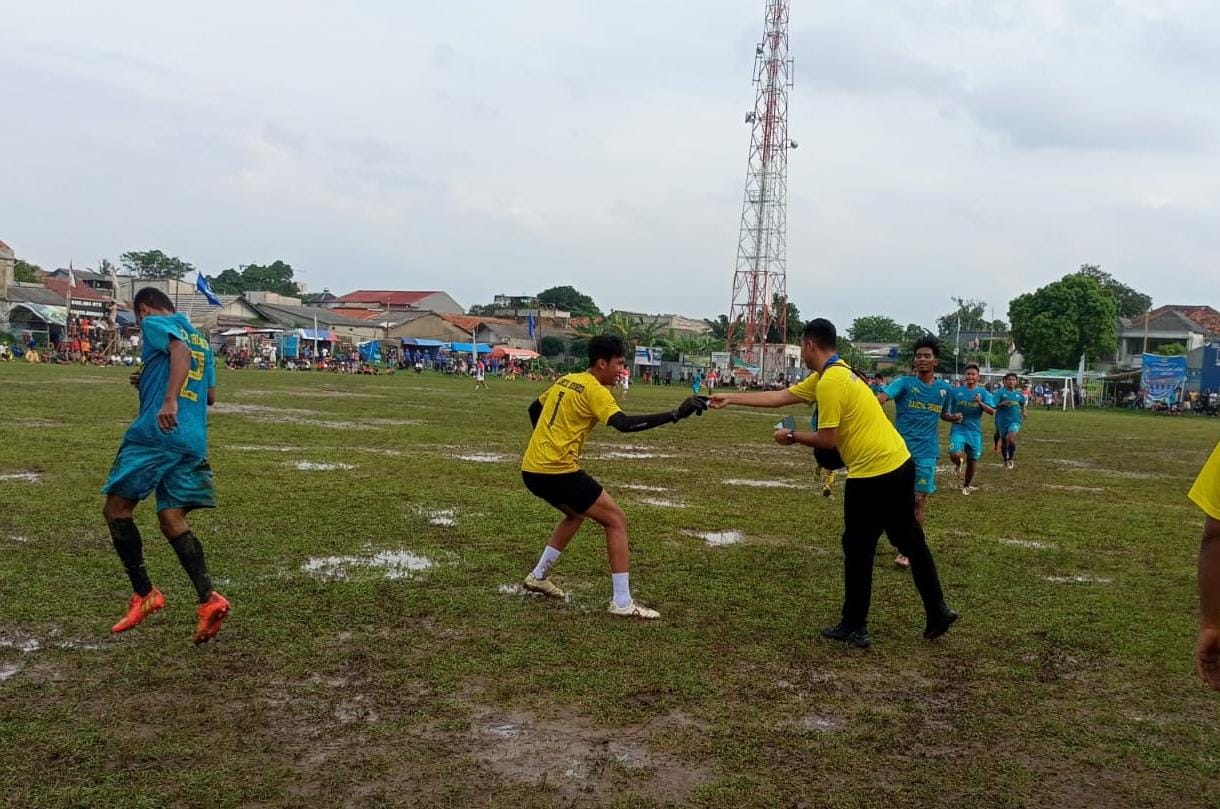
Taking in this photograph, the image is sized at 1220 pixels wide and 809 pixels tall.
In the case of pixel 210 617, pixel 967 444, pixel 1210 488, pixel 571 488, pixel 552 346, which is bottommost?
pixel 210 617

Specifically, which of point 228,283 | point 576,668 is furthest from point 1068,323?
point 228,283

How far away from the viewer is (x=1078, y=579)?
815 cm

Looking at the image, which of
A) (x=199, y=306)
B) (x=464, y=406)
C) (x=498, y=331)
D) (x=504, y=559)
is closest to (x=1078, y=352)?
(x=498, y=331)

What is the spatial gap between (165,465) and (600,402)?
2.64 metres

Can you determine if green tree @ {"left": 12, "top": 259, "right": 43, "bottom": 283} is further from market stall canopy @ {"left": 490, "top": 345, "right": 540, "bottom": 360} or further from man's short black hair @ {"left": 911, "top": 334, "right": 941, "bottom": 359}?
man's short black hair @ {"left": 911, "top": 334, "right": 941, "bottom": 359}

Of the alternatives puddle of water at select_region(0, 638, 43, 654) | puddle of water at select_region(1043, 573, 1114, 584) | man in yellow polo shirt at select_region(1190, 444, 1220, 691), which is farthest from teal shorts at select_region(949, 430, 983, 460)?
puddle of water at select_region(0, 638, 43, 654)

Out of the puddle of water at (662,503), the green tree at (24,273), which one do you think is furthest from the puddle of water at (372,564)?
the green tree at (24,273)

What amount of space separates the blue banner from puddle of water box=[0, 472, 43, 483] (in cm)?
5888

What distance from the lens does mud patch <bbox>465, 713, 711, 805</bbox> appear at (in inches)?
155

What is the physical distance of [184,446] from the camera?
566cm

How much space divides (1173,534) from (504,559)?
7612 millimetres

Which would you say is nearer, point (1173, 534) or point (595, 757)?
point (595, 757)

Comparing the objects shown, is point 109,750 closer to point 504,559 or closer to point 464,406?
point 504,559

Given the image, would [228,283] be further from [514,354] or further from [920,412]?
[920,412]
